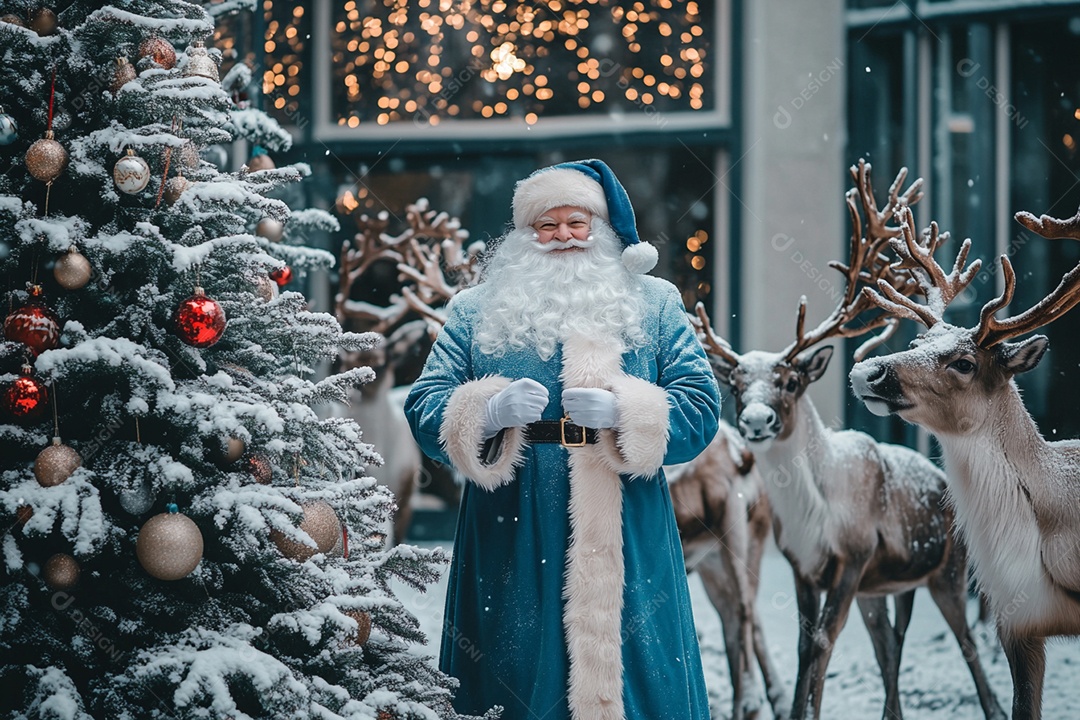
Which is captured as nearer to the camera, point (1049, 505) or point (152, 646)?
point (152, 646)

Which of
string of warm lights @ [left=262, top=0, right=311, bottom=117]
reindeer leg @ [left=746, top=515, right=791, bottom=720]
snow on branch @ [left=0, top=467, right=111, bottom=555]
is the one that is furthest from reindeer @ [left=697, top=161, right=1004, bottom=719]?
string of warm lights @ [left=262, top=0, right=311, bottom=117]

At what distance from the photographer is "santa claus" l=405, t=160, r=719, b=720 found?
2605mm

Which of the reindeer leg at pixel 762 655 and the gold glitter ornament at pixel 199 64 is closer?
the gold glitter ornament at pixel 199 64

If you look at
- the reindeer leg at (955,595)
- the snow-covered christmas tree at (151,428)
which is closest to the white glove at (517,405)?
the snow-covered christmas tree at (151,428)

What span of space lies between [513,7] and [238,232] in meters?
5.08

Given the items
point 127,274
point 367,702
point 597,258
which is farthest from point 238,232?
point 367,702

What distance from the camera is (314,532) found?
7.94 ft

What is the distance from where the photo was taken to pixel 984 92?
5949 mm

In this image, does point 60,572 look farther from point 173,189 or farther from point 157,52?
point 157,52

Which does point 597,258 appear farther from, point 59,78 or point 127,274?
point 59,78

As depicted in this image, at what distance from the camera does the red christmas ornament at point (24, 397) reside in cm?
223

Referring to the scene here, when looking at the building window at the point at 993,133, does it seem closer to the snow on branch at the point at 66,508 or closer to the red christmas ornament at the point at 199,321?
the red christmas ornament at the point at 199,321

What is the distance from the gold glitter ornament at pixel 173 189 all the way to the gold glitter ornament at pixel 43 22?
40 cm

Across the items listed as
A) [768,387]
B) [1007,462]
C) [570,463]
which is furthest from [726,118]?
[570,463]
